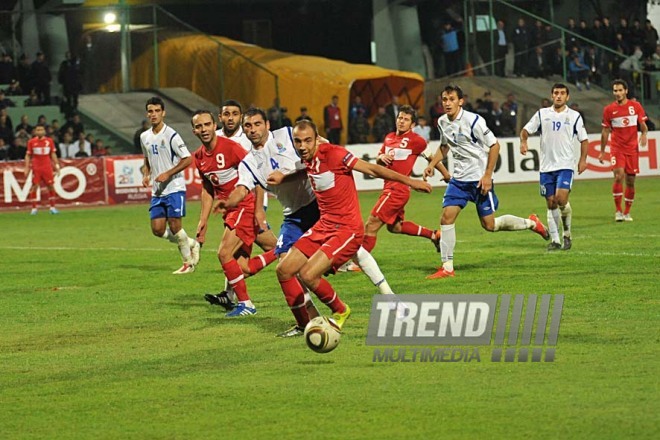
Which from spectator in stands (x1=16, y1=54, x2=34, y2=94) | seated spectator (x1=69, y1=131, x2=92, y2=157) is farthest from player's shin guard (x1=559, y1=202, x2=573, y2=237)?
spectator in stands (x1=16, y1=54, x2=34, y2=94)

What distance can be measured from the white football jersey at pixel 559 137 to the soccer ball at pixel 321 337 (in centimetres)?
894

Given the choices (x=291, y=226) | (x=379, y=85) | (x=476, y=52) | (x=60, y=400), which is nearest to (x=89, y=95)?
(x=379, y=85)

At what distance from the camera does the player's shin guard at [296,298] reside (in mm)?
10555

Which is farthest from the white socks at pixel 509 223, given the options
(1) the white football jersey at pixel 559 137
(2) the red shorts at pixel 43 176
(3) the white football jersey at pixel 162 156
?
(2) the red shorts at pixel 43 176

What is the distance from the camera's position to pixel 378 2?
4409 centimetres

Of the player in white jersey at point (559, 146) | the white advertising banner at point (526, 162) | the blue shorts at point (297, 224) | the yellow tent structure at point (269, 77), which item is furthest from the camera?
the yellow tent structure at point (269, 77)

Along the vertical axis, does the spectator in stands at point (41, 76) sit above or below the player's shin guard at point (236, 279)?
above

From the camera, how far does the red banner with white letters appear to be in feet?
103

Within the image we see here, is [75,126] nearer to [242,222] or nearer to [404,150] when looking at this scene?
[404,150]

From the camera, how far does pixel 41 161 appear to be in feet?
98.2

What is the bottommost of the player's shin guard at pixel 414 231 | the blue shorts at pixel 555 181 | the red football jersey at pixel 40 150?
the player's shin guard at pixel 414 231

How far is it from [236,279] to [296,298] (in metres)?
2.01

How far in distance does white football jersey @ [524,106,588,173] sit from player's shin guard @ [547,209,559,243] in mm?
800

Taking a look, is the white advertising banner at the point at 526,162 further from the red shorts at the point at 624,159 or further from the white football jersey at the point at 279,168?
the white football jersey at the point at 279,168
